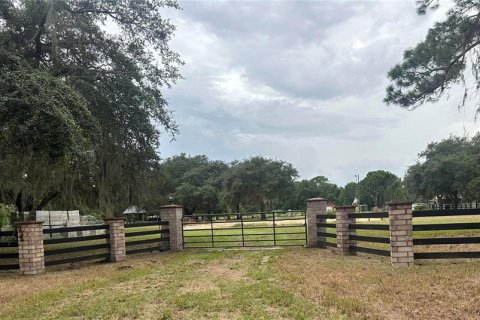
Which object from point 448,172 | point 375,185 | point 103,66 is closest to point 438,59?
point 103,66

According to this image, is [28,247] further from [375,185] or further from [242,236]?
[375,185]

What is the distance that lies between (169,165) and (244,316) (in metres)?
64.5

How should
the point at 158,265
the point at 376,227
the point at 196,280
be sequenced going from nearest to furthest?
1. the point at 196,280
2. the point at 376,227
3. the point at 158,265

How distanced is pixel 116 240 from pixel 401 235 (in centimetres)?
734

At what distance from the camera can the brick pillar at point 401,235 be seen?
7898mm

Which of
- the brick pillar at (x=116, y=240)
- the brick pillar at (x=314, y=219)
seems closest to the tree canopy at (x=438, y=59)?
the brick pillar at (x=314, y=219)

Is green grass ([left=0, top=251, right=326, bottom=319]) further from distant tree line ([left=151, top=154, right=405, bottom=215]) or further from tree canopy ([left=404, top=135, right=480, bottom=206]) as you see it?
tree canopy ([left=404, top=135, right=480, bottom=206])

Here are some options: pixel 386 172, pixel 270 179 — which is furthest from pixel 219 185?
pixel 386 172

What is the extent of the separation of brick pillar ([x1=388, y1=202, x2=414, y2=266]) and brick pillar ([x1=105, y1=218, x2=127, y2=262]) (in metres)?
7.13

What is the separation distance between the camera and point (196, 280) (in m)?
7.78

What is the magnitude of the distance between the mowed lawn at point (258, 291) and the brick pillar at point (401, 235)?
28cm

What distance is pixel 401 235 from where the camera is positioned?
797cm

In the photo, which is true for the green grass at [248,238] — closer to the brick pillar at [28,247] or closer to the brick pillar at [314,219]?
the brick pillar at [314,219]

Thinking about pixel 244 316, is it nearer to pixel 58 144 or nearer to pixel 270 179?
pixel 58 144
